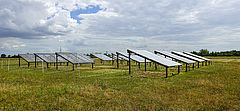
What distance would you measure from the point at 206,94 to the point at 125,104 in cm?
549

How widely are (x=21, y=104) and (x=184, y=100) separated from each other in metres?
8.94

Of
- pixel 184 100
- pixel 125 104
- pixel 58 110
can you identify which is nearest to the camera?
pixel 58 110

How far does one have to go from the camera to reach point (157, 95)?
29.5ft

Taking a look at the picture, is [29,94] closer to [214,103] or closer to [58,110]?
[58,110]

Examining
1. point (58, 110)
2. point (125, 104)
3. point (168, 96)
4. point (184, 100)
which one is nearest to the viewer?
point (58, 110)

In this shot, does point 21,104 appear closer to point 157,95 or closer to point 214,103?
point 157,95

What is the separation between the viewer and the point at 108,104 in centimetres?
754

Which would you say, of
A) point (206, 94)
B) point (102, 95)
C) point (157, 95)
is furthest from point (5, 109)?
point (206, 94)

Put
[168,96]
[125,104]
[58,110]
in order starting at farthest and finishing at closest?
1. [168,96]
2. [125,104]
3. [58,110]

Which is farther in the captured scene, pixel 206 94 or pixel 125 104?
pixel 206 94

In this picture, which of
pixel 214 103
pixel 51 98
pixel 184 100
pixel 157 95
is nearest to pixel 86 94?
pixel 51 98

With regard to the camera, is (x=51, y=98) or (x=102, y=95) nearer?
(x=51, y=98)

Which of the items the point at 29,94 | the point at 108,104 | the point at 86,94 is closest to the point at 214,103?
the point at 108,104

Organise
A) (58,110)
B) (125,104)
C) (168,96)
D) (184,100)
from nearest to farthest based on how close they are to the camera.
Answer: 1. (58,110)
2. (125,104)
3. (184,100)
4. (168,96)
